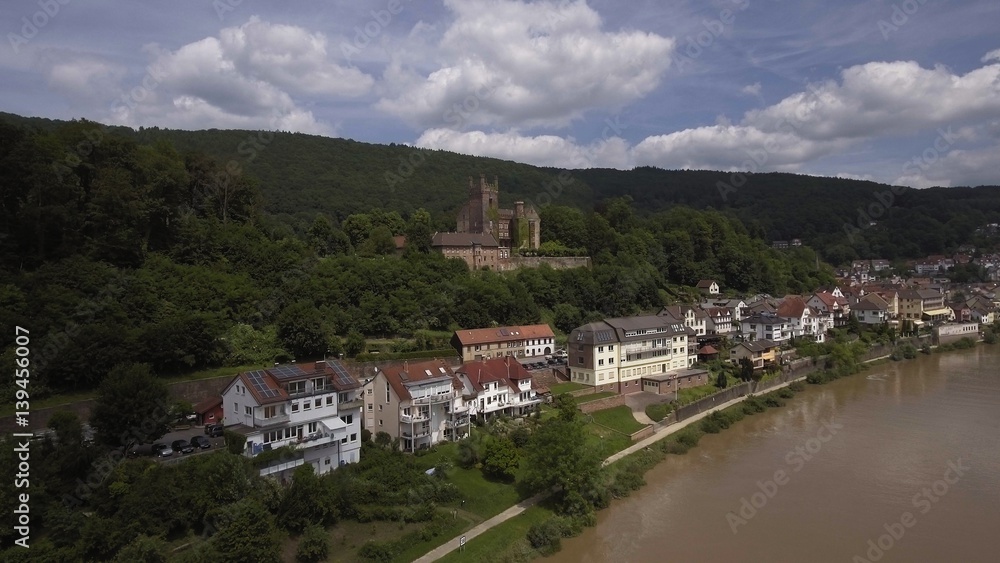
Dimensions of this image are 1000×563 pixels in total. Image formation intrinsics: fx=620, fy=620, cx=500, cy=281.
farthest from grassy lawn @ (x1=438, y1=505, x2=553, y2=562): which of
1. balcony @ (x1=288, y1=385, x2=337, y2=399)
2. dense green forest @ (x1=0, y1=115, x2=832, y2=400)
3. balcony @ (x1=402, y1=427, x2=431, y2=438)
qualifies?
dense green forest @ (x1=0, y1=115, x2=832, y2=400)

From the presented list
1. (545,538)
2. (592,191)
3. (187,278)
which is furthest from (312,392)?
(592,191)

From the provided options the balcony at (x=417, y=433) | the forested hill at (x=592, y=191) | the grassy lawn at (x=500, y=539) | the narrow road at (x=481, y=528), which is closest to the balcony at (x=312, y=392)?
the balcony at (x=417, y=433)

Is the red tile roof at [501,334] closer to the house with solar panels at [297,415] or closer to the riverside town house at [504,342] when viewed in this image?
the riverside town house at [504,342]

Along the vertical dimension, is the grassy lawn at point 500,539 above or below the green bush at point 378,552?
below

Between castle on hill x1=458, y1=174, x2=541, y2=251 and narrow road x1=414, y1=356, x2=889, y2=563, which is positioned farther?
castle on hill x1=458, y1=174, x2=541, y2=251

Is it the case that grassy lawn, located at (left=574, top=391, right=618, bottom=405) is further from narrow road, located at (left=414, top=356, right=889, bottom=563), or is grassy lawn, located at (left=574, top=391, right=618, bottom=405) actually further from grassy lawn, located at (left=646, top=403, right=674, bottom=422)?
grassy lawn, located at (left=646, top=403, right=674, bottom=422)

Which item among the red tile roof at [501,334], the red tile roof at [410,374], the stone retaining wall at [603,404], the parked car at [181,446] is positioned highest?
the red tile roof at [501,334]

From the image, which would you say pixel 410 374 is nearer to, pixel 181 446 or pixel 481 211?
pixel 181 446
